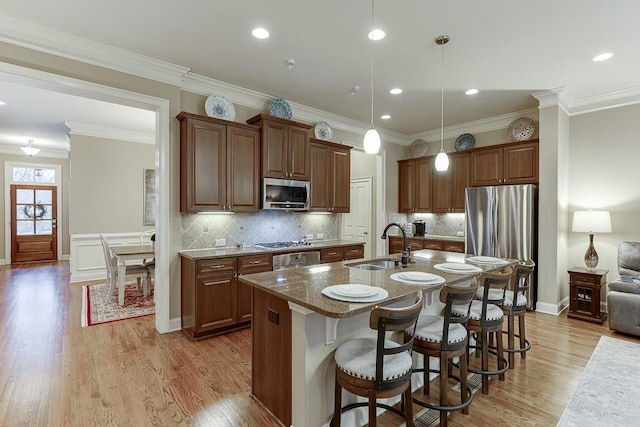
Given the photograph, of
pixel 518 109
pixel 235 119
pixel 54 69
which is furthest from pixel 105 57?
pixel 518 109

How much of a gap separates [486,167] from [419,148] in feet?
5.25

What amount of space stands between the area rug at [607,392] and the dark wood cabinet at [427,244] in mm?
2328

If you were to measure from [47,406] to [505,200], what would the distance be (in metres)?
5.48

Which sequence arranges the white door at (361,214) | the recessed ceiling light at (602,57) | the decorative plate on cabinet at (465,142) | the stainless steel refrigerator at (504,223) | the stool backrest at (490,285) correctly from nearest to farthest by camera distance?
the stool backrest at (490,285) → the recessed ceiling light at (602,57) → the stainless steel refrigerator at (504,223) → the decorative plate on cabinet at (465,142) → the white door at (361,214)

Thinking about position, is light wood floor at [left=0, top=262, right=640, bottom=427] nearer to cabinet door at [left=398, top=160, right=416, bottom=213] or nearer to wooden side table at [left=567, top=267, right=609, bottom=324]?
wooden side table at [left=567, top=267, right=609, bottom=324]

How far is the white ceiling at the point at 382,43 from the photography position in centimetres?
255

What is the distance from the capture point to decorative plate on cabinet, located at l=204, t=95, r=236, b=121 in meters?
3.95

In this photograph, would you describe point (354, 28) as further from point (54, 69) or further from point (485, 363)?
point (485, 363)

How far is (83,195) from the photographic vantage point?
6359 mm

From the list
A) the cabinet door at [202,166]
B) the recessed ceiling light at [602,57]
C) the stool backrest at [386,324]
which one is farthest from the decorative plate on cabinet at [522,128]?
the stool backrest at [386,324]

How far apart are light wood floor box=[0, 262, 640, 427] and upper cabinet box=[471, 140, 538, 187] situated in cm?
208

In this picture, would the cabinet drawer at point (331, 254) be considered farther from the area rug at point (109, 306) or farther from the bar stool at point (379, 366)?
the bar stool at point (379, 366)

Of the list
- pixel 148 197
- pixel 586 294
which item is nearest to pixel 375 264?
pixel 586 294

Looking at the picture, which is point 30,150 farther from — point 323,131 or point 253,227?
point 323,131
